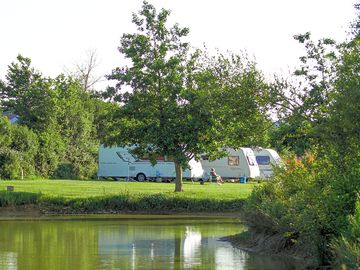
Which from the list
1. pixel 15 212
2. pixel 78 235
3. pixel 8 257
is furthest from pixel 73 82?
pixel 8 257

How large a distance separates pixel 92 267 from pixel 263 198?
6.51m

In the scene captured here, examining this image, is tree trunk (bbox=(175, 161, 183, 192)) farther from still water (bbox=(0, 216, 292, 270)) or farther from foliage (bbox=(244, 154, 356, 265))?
foliage (bbox=(244, 154, 356, 265))

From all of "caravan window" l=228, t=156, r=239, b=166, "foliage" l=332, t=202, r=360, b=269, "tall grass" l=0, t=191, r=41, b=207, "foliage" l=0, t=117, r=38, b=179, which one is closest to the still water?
"tall grass" l=0, t=191, r=41, b=207

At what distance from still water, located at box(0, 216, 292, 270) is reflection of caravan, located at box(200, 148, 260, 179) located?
2631cm

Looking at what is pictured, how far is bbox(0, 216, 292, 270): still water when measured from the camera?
17.5 m

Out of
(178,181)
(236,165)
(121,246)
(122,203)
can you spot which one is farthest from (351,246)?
(236,165)

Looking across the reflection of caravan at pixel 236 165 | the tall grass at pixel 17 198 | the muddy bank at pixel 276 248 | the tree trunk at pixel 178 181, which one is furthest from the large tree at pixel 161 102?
the reflection of caravan at pixel 236 165

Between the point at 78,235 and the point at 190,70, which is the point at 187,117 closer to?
the point at 190,70

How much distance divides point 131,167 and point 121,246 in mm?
34436

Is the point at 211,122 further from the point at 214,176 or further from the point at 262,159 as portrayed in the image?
the point at 262,159

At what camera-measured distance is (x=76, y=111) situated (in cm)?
6038

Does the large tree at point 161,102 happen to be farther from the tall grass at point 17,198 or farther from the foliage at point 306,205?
the foliage at point 306,205

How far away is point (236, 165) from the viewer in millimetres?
58062

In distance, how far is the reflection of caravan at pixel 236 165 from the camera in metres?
57.3
